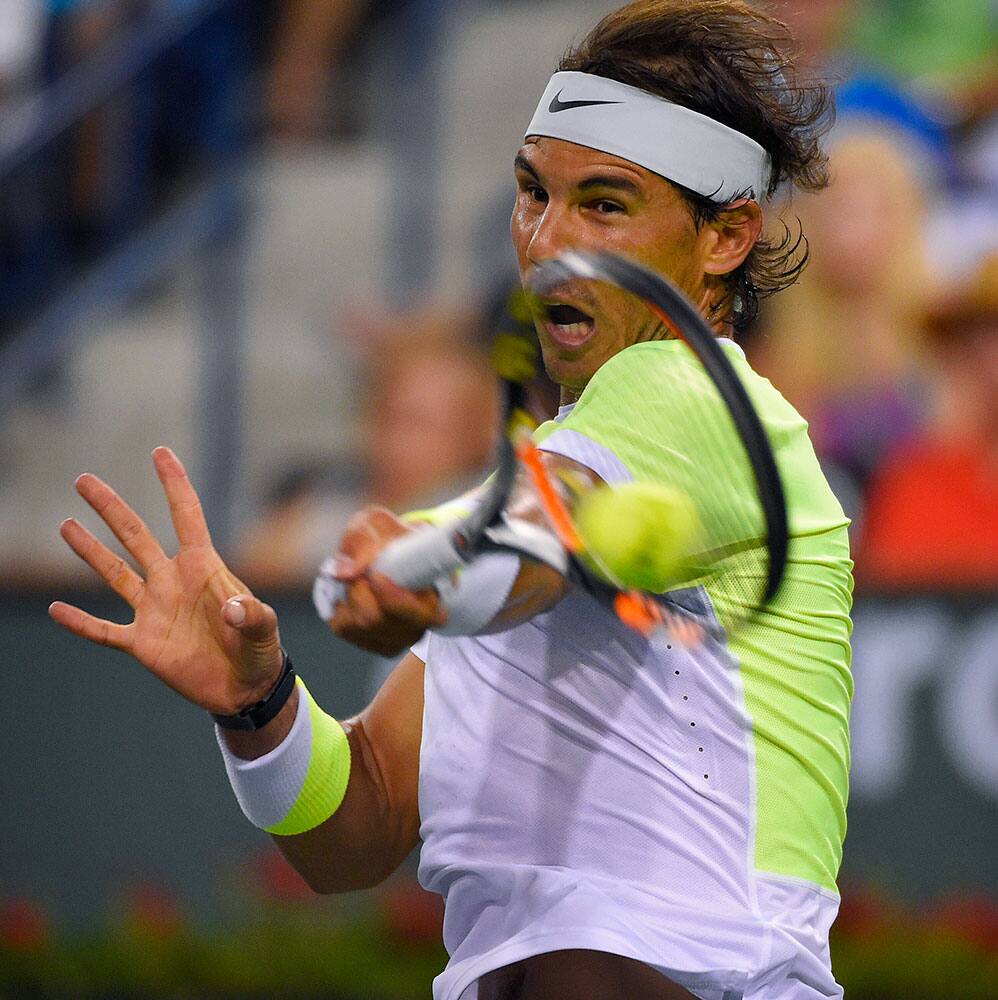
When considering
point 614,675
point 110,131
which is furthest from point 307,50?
point 614,675

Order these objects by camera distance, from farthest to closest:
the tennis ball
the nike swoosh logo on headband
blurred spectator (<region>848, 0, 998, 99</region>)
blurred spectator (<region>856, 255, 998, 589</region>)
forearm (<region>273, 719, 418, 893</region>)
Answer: blurred spectator (<region>848, 0, 998, 99</region>), blurred spectator (<region>856, 255, 998, 589</region>), forearm (<region>273, 719, 418, 893</region>), the nike swoosh logo on headband, the tennis ball

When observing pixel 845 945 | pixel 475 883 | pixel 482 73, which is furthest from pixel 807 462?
pixel 482 73

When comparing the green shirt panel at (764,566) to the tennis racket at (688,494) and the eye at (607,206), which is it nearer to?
the tennis racket at (688,494)

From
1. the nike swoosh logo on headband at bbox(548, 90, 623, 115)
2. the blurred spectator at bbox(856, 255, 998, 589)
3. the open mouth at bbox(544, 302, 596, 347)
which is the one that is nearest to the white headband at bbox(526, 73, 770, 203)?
the nike swoosh logo on headband at bbox(548, 90, 623, 115)

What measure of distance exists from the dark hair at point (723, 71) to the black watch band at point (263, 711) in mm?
712

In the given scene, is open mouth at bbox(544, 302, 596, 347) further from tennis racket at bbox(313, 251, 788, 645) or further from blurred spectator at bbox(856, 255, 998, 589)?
blurred spectator at bbox(856, 255, 998, 589)

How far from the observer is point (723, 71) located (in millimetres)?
2078

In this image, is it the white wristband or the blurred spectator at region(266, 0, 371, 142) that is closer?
the white wristband

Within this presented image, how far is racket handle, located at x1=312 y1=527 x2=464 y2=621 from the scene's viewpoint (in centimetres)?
168

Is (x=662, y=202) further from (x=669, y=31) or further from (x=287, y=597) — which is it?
(x=287, y=597)

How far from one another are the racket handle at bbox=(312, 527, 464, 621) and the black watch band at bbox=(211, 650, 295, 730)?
16.1 inches

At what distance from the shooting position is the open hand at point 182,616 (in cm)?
206

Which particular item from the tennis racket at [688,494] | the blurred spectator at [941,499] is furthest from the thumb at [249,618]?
the blurred spectator at [941,499]

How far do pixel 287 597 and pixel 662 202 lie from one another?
3278 mm
